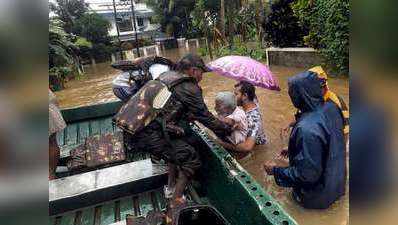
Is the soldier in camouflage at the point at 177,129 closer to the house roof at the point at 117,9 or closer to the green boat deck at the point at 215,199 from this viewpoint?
the green boat deck at the point at 215,199

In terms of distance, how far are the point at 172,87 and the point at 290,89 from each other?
1.13 m

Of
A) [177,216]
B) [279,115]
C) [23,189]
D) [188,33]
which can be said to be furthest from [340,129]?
[188,33]

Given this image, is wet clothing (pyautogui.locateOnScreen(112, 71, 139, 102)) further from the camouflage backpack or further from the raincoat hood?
the raincoat hood

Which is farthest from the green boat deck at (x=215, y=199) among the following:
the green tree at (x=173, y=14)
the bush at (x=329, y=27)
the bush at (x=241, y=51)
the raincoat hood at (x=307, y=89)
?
the green tree at (x=173, y=14)

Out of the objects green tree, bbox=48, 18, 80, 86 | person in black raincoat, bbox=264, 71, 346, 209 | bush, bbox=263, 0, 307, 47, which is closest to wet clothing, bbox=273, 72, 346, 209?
person in black raincoat, bbox=264, 71, 346, 209

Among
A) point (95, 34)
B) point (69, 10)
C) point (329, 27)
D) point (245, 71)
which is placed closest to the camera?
point (245, 71)

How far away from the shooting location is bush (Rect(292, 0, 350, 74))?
7883 millimetres

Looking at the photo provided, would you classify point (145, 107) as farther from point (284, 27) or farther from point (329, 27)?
point (284, 27)

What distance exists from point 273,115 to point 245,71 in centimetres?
301

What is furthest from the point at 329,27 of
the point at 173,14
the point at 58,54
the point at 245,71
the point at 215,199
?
the point at 173,14

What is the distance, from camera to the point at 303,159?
8.02 ft

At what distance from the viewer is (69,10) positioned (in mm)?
26812

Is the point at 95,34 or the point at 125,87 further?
the point at 95,34

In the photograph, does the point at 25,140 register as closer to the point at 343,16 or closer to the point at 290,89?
the point at 290,89
